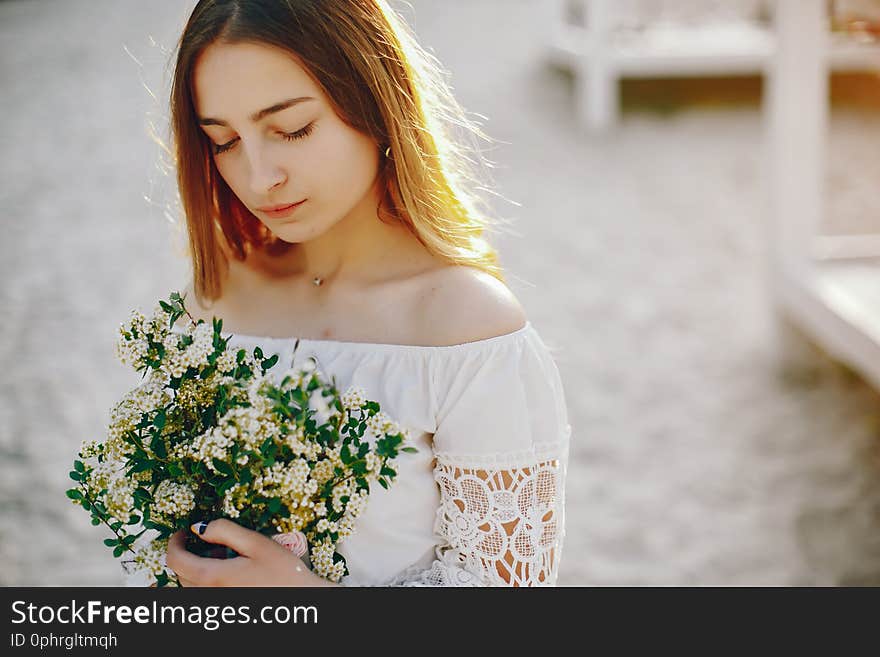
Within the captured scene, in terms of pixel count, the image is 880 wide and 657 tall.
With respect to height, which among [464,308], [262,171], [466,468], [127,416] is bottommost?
[466,468]

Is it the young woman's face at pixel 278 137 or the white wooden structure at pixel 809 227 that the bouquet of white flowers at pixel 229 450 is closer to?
the young woman's face at pixel 278 137

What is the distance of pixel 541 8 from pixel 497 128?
284cm

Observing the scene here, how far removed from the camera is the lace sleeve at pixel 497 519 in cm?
150

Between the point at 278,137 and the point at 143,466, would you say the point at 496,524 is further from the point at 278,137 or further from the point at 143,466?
the point at 278,137

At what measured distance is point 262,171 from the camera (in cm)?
146

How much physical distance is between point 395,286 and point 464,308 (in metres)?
0.15

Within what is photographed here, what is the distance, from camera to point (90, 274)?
6531mm

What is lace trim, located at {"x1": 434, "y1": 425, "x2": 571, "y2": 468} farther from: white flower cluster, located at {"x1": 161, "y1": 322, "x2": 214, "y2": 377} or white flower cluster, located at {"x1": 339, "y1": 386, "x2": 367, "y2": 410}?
white flower cluster, located at {"x1": 161, "y1": 322, "x2": 214, "y2": 377}

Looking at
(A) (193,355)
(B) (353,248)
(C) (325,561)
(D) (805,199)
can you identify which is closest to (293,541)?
(C) (325,561)

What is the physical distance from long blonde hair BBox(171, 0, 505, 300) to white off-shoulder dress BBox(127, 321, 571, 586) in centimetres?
19

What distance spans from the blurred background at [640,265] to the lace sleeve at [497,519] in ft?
2.86

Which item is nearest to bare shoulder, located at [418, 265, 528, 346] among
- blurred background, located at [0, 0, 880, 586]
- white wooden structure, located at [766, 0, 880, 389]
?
blurred background, located at [0, 0, 880, 586]
